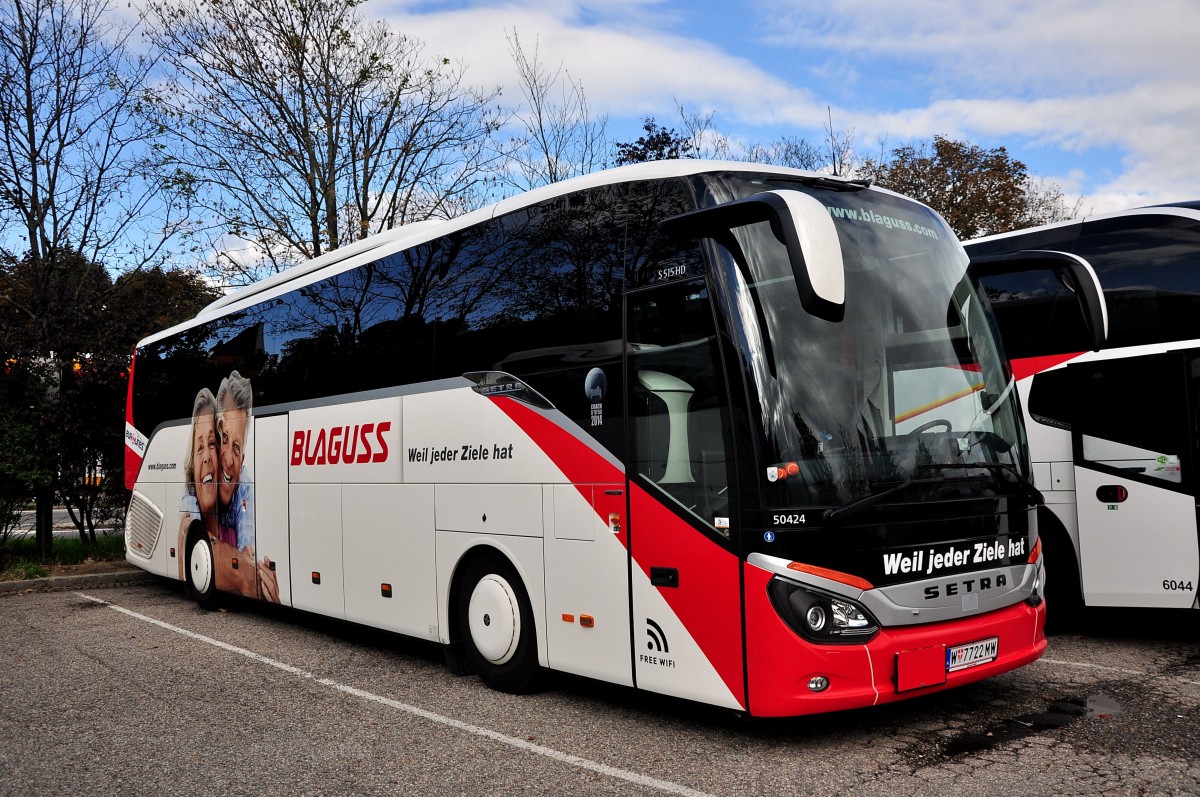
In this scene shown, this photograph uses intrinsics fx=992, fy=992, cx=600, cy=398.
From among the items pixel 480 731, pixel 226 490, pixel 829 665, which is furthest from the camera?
pixel 226 490

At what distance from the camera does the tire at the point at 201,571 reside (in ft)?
38.7

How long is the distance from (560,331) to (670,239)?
1.13m

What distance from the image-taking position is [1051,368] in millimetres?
8891

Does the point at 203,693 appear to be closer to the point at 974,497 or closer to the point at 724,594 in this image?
the point at 724,594

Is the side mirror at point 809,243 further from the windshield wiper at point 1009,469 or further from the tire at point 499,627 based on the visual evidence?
the tire at point 499,627

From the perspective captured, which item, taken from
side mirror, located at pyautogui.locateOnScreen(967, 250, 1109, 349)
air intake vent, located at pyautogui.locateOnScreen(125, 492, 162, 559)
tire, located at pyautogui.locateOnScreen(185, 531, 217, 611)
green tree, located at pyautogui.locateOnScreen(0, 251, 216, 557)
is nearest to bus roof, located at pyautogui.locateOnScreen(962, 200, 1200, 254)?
side mirror, located at pyautogui.locateOnScreen(967, 250, 1109, 349)

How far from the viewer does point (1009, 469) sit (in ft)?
19.4

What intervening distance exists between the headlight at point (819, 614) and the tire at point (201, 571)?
28.2 feet

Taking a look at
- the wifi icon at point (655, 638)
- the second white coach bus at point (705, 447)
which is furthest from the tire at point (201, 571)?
the wifi icon at point (655, 638)

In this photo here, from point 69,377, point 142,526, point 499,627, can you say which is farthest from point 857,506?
point 69,377

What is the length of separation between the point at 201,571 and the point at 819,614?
910 centimetres

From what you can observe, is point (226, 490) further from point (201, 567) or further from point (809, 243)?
point (809, 243)

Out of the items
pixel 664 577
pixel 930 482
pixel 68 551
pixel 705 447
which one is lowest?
pixel 68 551

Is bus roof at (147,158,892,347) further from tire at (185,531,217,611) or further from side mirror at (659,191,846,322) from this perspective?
tire at (185,531,217,611)
